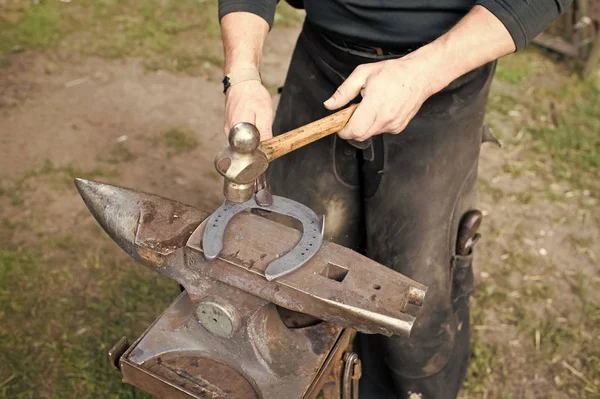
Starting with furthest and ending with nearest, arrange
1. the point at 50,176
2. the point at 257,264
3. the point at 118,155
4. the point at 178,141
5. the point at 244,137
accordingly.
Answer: the point at 178,141 → the point at 118,155 → the point at 50,176 → the point at 257,264 → the point at 244,137

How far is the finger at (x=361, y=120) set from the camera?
1.87 meters

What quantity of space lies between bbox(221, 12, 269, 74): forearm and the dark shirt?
7.7 inches

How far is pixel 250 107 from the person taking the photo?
2021 mm

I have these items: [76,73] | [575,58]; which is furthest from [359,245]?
[575,58]

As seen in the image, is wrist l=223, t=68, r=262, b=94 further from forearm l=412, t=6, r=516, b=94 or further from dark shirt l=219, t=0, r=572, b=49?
forearm l=412, t=6, r=516, b=94

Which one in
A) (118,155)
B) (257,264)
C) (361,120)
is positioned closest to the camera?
(257,264)

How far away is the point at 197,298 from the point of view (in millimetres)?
1813

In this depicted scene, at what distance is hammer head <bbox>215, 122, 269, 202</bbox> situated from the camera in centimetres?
159

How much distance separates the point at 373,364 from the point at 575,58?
376 cm

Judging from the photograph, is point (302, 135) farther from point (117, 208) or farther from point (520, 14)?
point (520, 14)

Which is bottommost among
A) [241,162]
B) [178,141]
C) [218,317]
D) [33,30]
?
[178,141]

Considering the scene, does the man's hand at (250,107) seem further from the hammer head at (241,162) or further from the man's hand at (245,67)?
the hammer head at (241,162)

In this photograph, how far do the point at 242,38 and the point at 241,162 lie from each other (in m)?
0.71

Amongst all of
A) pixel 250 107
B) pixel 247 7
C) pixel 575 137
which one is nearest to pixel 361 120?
pixel 250 107
